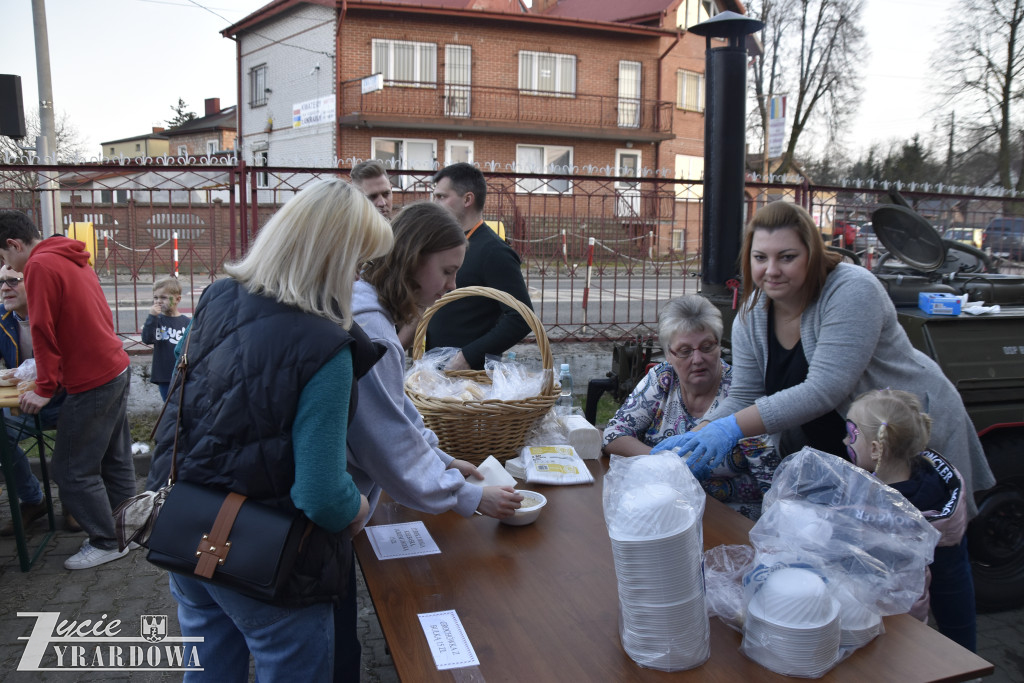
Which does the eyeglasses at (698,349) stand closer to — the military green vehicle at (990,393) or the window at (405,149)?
the military green vehicle at (990,393)

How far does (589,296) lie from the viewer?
8.63 m

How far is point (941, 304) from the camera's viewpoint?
3.25 meters

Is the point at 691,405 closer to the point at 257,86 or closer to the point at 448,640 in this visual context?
the point at 448,640

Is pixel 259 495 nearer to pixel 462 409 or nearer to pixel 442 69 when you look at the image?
pixel 462 409

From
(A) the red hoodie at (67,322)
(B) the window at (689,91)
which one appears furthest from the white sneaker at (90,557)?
(B) the window at (689,91)

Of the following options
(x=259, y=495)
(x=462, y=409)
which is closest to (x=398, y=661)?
(x=259, y=495)

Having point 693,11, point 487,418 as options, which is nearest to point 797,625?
point 487,418

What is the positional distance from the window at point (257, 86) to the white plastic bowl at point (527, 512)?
26.1m

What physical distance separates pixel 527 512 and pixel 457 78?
23.5 m

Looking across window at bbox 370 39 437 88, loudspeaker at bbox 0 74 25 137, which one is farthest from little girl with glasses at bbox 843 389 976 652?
window at bbox 370 39 437 88

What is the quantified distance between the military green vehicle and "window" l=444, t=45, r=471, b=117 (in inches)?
845

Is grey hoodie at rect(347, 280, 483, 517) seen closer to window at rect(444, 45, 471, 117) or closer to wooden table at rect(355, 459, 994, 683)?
wooden table at rect(355, 459, 994, 683)

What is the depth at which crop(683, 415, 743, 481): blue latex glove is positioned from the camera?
2.25 meters

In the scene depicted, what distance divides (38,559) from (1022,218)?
33.2 feet
